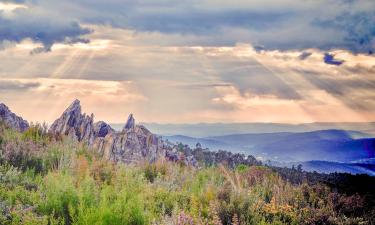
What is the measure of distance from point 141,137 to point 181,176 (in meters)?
12.2

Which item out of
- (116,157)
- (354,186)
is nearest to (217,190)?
(354,186)

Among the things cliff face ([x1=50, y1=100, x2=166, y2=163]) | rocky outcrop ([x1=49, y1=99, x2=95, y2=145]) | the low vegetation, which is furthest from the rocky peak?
the low vegetation

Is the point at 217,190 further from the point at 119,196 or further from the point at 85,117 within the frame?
the point at 85,117

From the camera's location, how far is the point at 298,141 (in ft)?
606

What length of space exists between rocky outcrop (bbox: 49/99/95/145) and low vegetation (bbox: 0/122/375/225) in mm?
10737

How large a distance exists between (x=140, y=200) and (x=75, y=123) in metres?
19.9

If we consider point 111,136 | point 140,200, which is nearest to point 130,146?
point 111,136

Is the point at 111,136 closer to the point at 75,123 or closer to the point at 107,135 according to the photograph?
the point at 107,135

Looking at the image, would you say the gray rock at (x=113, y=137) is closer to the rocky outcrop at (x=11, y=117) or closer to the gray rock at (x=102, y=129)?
the gray rock at (x=102, y=129)

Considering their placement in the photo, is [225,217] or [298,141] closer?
[225,217]

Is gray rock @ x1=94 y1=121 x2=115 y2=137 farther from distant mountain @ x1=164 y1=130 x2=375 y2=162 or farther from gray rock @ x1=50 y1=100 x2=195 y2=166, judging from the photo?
distant mountain @ x1=164 y1=130 x2=375 y2=162

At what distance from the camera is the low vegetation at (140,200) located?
10.4 metres

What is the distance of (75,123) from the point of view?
30703 millimetres

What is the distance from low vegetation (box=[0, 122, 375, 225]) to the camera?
10.4m
